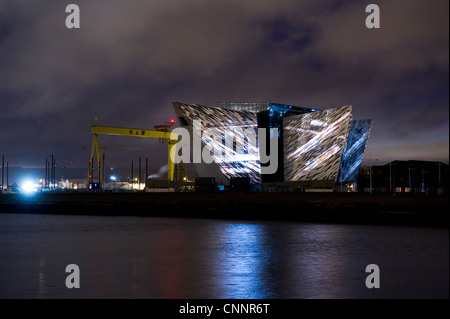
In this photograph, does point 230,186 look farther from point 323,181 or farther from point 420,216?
point 420,216

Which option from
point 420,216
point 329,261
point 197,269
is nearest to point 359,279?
point 329,261

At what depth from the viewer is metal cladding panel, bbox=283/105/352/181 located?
240 ft

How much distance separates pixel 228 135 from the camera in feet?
259

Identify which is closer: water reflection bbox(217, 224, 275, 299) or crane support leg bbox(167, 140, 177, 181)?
water reflection bbox(217, 224, 275, 299)

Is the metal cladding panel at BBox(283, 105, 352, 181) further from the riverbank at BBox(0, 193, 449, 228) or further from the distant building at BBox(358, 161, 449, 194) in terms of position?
the distant building at BBox(358, 161, 449, 194)

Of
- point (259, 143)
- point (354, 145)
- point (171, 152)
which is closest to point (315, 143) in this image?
point (354, 145)

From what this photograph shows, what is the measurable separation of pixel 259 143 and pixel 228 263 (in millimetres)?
69951

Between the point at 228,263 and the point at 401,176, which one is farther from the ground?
the point at 401,176

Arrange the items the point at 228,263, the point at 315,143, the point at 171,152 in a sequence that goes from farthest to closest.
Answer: the point at 171,152, the point at 315,143, the point at 228,263

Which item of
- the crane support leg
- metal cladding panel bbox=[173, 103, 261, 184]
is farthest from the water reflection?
the crane support leg

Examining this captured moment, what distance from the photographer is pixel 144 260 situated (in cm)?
1173

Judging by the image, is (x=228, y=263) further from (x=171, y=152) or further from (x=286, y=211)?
(x=171, y=152)

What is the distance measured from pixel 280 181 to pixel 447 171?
8817 centimetres

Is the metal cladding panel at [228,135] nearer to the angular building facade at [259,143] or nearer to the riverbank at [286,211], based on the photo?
the angular building facade at [259,143]
